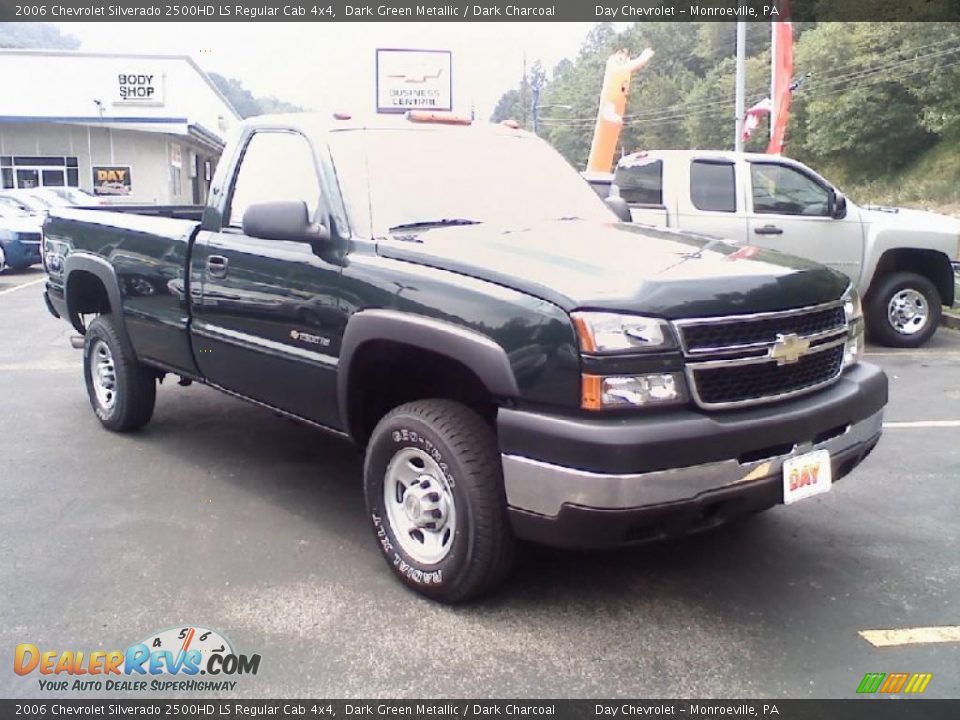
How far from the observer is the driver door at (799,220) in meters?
9.29

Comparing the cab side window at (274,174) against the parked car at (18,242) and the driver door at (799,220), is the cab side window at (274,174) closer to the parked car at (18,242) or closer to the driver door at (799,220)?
the driver door at (799,220)

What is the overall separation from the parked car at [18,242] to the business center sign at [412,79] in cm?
1451

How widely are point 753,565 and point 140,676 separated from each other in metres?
2.57

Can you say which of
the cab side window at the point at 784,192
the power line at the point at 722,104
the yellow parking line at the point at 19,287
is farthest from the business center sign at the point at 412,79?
the power line at the point at 722,104

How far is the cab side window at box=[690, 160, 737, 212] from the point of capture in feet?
30.8

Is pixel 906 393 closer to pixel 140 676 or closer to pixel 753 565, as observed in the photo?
pixel 753 565

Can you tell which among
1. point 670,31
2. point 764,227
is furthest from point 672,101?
point 764,227

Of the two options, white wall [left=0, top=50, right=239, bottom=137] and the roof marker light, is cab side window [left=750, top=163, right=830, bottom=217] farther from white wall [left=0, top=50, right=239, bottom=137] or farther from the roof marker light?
white wall [left=0, top=50, right=239, bottom=137]

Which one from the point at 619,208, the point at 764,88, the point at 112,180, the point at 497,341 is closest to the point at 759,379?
the point at 497,341

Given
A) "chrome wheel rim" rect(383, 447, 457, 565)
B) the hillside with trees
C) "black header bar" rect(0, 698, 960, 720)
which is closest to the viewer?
"black header bar" rect(0, 698, 960, 720)

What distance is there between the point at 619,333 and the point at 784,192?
23.2 feet

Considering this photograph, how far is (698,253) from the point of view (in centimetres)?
378

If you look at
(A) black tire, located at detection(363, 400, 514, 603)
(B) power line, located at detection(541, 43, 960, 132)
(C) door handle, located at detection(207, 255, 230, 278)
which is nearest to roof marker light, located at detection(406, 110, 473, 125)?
(C) door handle, located at detection(207, 255, 230, 278)

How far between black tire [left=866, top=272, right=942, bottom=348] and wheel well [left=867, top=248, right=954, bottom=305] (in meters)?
0.07
